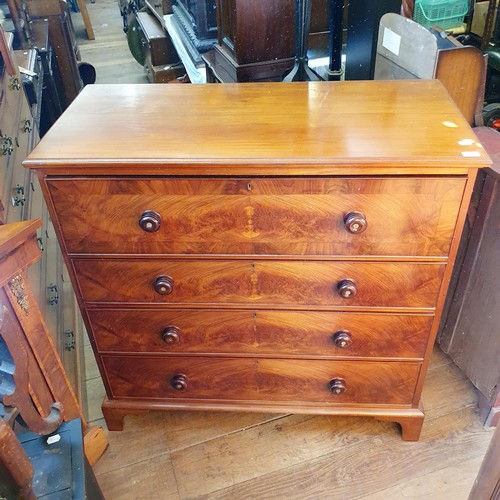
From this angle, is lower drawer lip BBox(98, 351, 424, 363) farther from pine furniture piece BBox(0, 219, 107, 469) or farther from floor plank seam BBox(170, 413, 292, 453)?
floor plank seam BBox(170, 413, 292, 453)

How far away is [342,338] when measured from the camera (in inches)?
50.9

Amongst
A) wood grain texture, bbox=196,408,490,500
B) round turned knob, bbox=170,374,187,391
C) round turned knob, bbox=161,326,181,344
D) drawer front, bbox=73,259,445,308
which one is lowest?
wood grain texture, bbox=196,408,490,500

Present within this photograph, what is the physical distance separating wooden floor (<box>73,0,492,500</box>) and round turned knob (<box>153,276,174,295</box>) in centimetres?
58

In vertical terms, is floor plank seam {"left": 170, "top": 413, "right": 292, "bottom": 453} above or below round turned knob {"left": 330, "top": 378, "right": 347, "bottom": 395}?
below

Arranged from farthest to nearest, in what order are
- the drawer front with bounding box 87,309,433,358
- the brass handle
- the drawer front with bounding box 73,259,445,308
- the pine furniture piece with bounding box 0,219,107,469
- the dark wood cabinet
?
the dark wood cabinet < the brass handle < the drawer front with bounding box 87,309,433,358 < the drawer front with bounding box 73,259,445,308 < the pine furniture piece with bounding box 0,219,107,469

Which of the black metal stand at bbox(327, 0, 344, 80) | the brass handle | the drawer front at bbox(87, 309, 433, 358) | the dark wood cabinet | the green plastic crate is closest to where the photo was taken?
the drawer front at bbox(87, 309, 433, 358)

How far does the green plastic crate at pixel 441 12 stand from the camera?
6.26ft

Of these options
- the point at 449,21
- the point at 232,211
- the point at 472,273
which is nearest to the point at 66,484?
the point at 232,211

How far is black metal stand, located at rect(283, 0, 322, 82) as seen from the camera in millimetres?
1532

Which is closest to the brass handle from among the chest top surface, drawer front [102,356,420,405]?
the chest top surface

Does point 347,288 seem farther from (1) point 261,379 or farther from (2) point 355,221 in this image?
(1) point 261,379

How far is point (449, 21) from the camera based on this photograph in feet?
6.95

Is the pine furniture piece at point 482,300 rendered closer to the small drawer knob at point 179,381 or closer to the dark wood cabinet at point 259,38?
the small drawer knob at point 179,381

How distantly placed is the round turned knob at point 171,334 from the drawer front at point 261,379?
0.10 m
